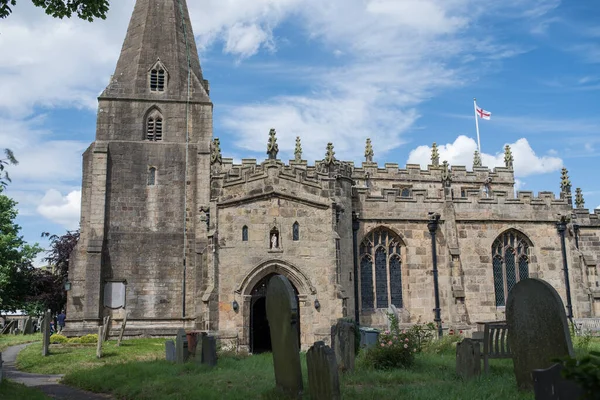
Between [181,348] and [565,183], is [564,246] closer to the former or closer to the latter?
[565,183]

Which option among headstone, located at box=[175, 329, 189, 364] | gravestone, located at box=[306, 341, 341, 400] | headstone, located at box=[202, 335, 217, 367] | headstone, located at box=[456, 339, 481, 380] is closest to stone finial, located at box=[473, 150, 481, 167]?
headstone, located at box=[175, 329, 189, 364]

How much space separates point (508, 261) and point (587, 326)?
12.4ft

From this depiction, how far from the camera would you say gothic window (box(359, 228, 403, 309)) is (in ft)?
73.8

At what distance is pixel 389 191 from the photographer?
23.1 m

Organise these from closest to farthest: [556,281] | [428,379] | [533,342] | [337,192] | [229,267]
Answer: [533,342] < [428,379] < [229,267] < [337,192] < [556,281]

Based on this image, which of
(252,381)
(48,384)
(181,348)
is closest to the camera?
(252,381)

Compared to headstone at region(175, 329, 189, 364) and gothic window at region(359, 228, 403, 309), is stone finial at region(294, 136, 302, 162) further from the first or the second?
headstone at region(175, 329, 189, 364)

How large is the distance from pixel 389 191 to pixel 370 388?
14.0 metres

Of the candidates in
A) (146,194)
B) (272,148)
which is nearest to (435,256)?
(272,148)

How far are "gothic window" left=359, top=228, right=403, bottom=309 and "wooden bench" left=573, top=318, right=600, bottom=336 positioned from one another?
21.9 ft

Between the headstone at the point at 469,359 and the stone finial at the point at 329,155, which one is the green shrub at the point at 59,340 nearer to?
the stone finial at the point at 329,155

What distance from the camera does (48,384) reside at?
45.5ft

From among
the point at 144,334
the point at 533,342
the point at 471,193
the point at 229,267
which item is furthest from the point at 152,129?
the point at 533,342

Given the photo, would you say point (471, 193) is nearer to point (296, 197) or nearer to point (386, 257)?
point (386, 257)
